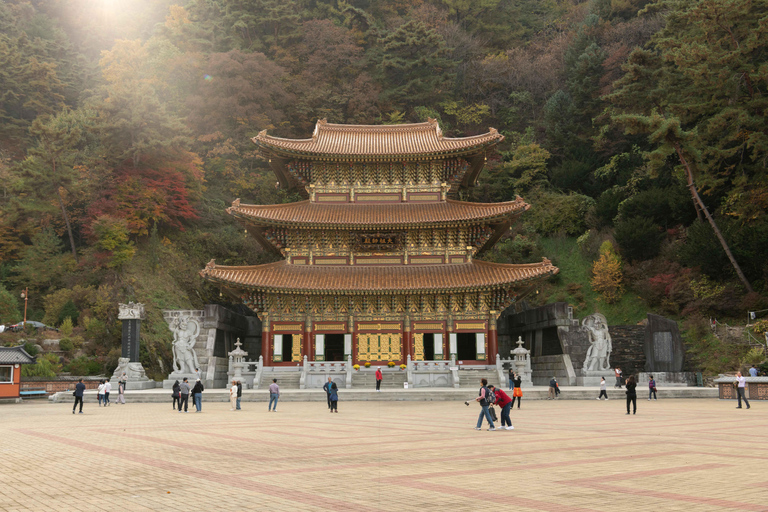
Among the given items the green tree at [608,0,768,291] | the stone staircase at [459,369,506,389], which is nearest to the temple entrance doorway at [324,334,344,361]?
the stone staircase at [459,369,506,389]

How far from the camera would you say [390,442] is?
13656 mm

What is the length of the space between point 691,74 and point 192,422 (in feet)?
127

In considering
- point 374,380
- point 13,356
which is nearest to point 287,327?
point 374,380

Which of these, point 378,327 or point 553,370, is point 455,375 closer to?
point 553,370

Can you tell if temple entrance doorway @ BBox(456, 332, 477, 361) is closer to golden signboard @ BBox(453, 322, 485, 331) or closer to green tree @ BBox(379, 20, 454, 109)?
golden signboard @ BBox(453, 322, 485, 331)

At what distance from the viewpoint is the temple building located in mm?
38125

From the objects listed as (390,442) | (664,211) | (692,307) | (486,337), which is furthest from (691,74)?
(390,442)

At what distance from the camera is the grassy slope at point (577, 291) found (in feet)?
161

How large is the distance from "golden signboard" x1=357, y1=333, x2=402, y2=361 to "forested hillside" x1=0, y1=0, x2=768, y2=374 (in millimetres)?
15770

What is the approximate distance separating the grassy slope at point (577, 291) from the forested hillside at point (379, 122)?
181 mm

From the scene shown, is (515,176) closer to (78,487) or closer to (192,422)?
(192,422)

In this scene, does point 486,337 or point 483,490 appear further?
point 486,337

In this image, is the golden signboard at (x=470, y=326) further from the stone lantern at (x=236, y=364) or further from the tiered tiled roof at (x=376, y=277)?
the stone lantern at (x=236, y=364)

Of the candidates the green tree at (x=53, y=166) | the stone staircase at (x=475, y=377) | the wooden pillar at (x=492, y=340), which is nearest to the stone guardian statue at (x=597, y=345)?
the stone staircase at (x=475, y=377)
